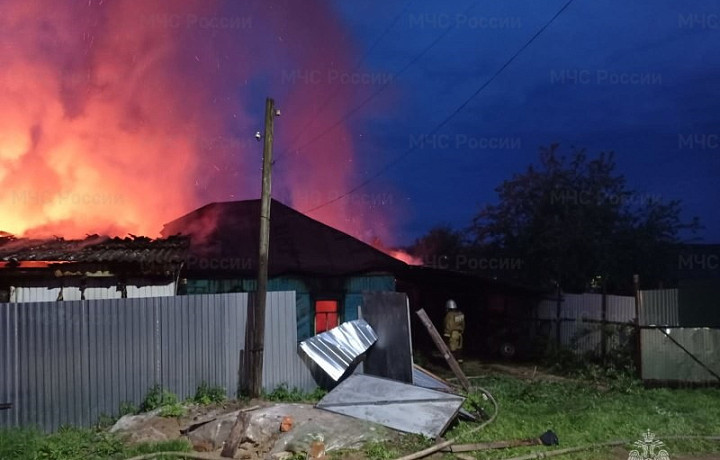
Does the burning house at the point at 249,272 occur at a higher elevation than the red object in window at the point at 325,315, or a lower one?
higher

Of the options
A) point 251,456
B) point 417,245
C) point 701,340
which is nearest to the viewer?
point 251,456

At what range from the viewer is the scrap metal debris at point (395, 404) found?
7.32 metres

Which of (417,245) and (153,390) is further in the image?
(417,245)

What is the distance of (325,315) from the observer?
50.3 feet

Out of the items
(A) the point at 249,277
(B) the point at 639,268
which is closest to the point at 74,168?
(A) the point at 249,277

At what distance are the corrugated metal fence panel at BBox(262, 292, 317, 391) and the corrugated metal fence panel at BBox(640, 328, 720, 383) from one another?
689 cm

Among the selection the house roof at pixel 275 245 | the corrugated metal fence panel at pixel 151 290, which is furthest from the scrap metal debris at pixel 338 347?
the house roof at pixel 275 245

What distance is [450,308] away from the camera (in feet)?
46.3

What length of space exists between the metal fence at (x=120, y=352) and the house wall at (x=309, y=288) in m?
5.13

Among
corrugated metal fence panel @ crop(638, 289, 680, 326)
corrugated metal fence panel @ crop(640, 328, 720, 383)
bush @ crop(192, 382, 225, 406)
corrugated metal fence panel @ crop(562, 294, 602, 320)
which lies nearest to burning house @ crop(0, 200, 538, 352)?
corrugated metal fence panel @ crop(562, 294, 602, 320)

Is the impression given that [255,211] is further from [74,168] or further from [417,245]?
[417,245]

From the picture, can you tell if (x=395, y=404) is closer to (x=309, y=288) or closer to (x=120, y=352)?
(x=120, y=352)

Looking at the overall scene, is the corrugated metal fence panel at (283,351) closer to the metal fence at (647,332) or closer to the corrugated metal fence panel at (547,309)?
the metal fence at (647,332)

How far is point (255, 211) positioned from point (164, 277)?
6.36 metres
